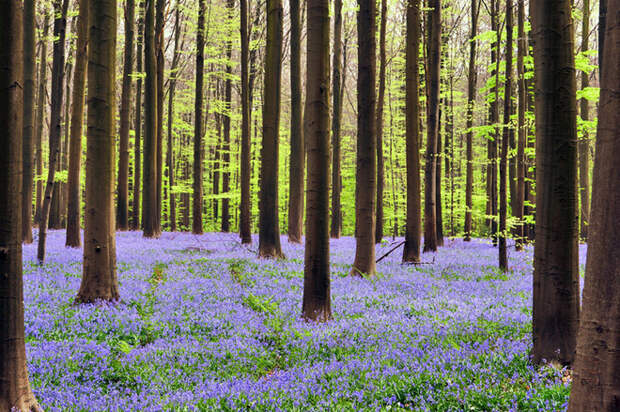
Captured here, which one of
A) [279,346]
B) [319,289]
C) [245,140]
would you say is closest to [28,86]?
[245,140]

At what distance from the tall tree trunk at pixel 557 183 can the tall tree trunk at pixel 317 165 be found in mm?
3926

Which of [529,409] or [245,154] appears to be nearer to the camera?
[529,409]

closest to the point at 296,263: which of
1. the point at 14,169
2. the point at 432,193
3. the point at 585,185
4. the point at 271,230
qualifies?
the point at 271,230

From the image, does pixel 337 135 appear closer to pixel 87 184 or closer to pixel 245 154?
pixel 245 154

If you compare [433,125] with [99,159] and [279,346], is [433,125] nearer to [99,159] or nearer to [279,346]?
[99,159]

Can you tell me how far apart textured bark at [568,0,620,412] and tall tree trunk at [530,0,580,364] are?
83.3 inches

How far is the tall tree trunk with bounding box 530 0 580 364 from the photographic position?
5.30m

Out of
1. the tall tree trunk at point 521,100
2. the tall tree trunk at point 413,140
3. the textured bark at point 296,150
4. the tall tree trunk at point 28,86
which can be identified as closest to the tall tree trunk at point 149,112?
the tall tree trunk at point 28,86

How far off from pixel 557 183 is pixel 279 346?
463 centimetres

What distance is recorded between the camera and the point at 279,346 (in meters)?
6.98

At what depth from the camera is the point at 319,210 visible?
840 centimetres

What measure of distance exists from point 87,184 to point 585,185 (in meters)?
26.3

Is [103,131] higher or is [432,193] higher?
[103,131]

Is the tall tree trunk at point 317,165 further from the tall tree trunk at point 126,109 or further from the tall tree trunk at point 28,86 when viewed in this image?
the tall tree trunk at point 126,109
